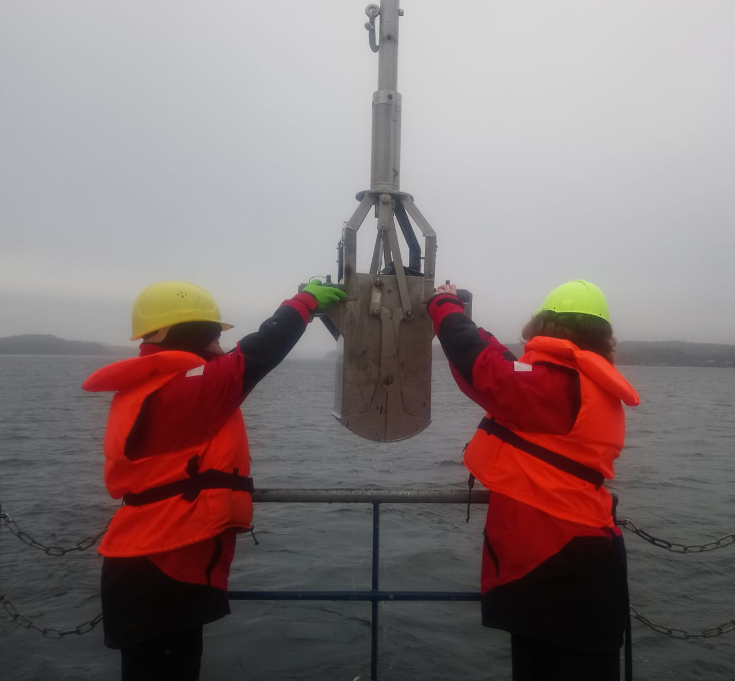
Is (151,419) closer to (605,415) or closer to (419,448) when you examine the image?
(605,415)

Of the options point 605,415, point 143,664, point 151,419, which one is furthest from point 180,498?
point 605,415

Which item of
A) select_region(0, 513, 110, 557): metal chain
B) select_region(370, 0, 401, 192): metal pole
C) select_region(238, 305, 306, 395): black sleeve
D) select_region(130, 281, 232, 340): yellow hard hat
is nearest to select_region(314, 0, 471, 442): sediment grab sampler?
select_region(370, 0, 401, 192): metal pole

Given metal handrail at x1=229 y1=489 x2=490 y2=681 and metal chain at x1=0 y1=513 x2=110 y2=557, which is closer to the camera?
metal handrail at x1=229 y1=489 x2=490 y2=681

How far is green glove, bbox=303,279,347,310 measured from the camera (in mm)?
3113

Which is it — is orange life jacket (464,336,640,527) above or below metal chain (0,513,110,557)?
above

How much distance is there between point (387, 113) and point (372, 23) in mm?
622

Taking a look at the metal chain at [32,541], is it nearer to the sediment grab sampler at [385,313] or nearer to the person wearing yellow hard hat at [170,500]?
the person wearing yellow hard hat at [170,500]

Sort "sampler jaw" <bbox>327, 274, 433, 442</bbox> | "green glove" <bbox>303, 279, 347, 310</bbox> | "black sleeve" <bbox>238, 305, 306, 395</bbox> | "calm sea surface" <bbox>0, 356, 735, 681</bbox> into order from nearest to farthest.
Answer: "black sleeve" <bbox>238, 305, 306, 395</bbox> → "green glove" <bbox>303, 279, 347, 310</bbox> → "sampler jaw" <bbox>327, 274, 433, 442</bbox> → "calm sea surface" <bbox>0, 356, 735, 681</bbox>

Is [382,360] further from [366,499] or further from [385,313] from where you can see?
[366,499]

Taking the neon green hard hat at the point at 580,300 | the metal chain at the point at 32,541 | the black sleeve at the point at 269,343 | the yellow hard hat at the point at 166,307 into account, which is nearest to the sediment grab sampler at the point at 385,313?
the black sleeve at the point at 269,343

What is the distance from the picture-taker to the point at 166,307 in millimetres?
2641

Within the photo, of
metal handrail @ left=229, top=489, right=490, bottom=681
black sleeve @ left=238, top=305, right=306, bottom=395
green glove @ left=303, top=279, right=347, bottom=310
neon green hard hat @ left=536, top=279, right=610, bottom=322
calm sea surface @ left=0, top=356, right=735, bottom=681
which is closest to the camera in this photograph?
black sleeve @ left=238, top=305, right=306, bottom=395

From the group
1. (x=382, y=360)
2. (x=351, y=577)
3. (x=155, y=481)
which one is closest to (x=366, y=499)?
(x=382, y=360)

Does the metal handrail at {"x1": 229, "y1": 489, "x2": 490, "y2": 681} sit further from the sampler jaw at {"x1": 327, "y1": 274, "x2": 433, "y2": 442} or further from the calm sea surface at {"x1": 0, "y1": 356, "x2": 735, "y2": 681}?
the calm sea surface at {"x1": 0, "y1": 356, "x2": 735, "y2": 681}
